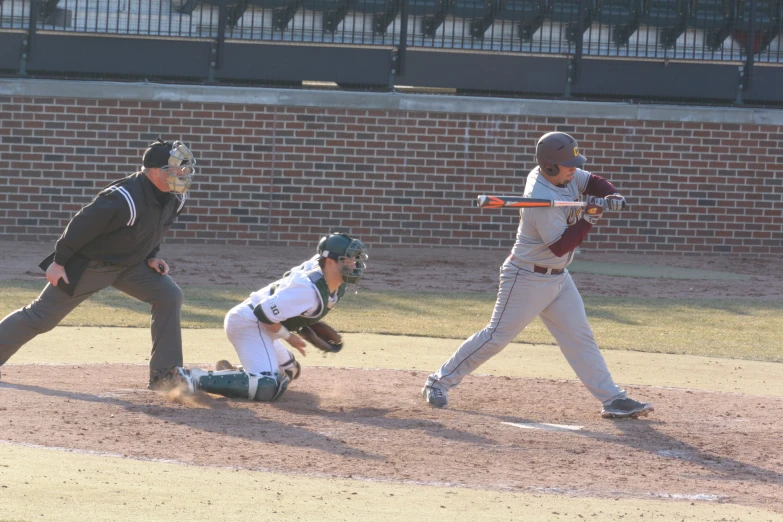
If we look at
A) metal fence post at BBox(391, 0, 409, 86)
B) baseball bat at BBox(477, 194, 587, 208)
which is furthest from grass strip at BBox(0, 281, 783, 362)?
metal fence post at BBox(391, 0, 409, 86)

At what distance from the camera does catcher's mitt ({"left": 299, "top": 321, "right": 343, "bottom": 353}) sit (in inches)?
272

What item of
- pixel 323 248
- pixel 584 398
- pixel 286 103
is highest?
pixel 286 103

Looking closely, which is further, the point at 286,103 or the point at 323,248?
the point at 286,103

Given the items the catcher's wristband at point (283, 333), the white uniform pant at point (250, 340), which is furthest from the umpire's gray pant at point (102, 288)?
the catcher's wristband at point (283, 333)

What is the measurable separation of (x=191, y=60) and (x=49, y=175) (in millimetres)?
2705

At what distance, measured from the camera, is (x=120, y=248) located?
6734 millimetres

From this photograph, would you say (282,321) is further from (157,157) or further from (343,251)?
(157,157)

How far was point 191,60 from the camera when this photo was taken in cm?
1605

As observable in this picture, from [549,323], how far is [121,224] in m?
2.75

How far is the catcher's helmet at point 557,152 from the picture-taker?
20.7 feet

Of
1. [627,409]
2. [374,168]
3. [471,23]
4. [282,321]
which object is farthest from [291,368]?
[471,23]

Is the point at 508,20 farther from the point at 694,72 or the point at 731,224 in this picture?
the point at 731,224

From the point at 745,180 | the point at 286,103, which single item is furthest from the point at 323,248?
the point at 745,180

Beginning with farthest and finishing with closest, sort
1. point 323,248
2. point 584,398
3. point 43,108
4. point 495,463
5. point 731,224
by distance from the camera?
point 731,224 → point 43,108 → point 584,398 → point 323,248 → point 495,463
